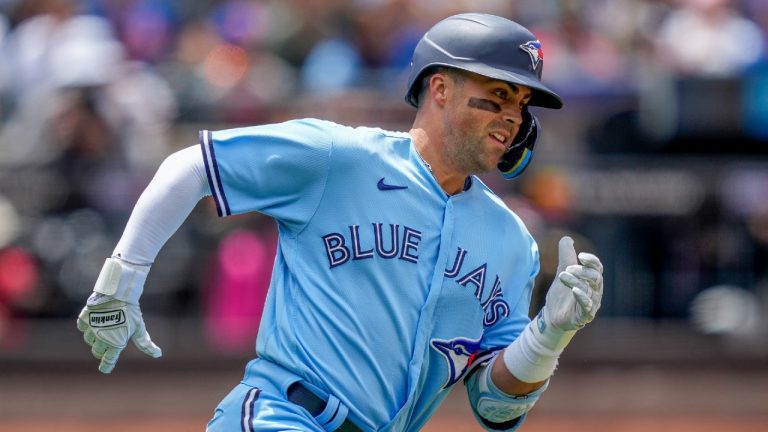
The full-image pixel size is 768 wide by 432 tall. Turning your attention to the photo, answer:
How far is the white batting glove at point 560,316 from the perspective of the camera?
416 centimetres

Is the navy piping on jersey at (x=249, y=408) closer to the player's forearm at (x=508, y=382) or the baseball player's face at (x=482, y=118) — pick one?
the player's forearm at (x=508, y=382)

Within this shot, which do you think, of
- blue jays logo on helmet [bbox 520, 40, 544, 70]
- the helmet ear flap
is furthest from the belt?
blue jays logo on helmet [bbox 520, 40, 544, 70]

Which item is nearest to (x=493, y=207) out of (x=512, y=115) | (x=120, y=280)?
(x=512, y=115)

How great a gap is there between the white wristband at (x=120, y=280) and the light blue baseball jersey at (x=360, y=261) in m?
0.33

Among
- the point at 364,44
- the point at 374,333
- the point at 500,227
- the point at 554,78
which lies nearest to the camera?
the point at 374,333

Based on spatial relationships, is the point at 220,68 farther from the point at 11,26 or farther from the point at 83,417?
the point at 83,417

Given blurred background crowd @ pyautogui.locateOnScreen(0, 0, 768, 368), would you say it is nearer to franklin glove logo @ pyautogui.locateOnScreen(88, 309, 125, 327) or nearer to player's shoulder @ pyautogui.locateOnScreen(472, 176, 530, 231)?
player's shoulder @ pyautogui.locateOnScreen(472, 176, 530, 231)

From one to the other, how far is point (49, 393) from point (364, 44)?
3.84m

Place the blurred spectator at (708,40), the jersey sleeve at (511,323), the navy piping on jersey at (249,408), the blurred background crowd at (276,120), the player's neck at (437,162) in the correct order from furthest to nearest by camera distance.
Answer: the blurred spectator at (708,40)
the blurred background crowd at (276,120)
the jersey sleeve at (511,323)
the player's neck at (437,162)
the navy piping on jersey at (249,408)

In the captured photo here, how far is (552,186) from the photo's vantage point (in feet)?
31.5

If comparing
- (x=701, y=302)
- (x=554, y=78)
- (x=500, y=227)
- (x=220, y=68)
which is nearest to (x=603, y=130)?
(x=554, y=78)

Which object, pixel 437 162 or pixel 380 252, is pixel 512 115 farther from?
pixel 380 252

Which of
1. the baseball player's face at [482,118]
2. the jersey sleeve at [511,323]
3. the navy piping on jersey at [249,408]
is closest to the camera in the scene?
the navy piping on jersey at [249,408]

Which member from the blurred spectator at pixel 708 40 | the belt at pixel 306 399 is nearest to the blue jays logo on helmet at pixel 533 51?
the belt at pixel 306 399
